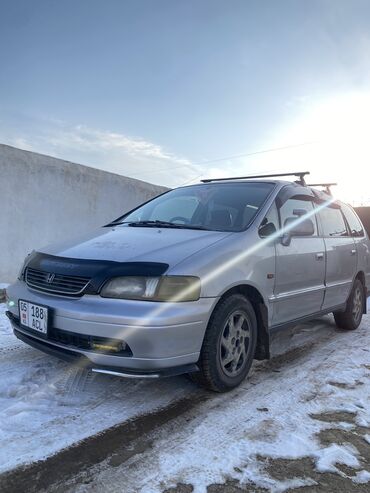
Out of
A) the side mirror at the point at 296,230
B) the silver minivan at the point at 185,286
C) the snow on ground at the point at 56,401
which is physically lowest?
the snow on ground at the point at 56,401

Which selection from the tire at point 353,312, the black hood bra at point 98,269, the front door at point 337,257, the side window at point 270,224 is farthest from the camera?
the tire at point 353,312

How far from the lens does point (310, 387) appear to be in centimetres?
328

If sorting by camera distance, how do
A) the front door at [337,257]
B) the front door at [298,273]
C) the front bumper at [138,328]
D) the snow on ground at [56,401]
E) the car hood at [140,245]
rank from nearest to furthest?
the snow on ground at [56,401]
the front bumper at [138,328]
the car hood at [140,245]
the front door at [298,273]
the front door at [337,257]

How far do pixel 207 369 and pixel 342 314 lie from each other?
3046 mm

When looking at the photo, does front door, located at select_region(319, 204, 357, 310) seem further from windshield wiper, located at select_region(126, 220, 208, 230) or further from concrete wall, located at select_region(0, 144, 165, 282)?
concrete wall, located at select_region(0, 144, 165, 282)

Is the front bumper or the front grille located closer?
the front bumper

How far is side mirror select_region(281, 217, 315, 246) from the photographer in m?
3.65

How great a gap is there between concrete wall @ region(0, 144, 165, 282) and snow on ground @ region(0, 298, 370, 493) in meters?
3.50

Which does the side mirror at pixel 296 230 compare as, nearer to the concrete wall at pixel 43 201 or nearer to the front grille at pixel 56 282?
the front grille at pixel 56 282

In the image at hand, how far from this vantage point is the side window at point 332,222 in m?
4.62

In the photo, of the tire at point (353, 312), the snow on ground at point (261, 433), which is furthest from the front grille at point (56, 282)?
the tire at point (353, 312)

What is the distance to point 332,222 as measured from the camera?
191 inches

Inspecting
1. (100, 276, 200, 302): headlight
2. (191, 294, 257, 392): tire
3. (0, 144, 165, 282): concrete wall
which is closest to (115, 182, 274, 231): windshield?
(191, 294, 257, 392): tire

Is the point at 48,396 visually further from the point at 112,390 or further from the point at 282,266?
the point at 282,266
